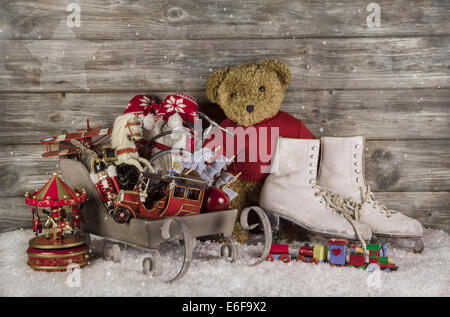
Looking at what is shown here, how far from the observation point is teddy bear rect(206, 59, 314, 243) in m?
1.49

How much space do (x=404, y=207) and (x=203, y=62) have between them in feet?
2.87

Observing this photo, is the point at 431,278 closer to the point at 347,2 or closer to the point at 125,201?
the point at 125,201

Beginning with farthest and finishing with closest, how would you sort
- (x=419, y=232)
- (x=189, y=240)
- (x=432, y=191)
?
(x=432, y=191), (x=419, y=232), (x=189, y=240)

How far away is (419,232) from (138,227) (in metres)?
0.81

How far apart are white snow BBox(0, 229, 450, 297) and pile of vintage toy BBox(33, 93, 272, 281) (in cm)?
5

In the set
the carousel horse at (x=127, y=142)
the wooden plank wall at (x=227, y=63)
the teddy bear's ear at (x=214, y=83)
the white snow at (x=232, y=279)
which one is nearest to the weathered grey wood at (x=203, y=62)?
the wooden plank wall at (x=227, y=63)

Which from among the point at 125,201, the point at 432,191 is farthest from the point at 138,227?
the point at 432,191

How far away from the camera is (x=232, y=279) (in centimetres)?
117

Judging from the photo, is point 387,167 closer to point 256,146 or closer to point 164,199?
point 256,146

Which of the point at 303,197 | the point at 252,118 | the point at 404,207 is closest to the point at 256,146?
the point at 252,118

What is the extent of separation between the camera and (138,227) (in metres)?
1.19

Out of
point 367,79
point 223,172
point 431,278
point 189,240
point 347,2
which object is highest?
point 347,2

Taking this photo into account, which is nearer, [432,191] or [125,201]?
[125,201]

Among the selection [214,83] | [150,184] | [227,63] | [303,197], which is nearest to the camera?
[150,184]
